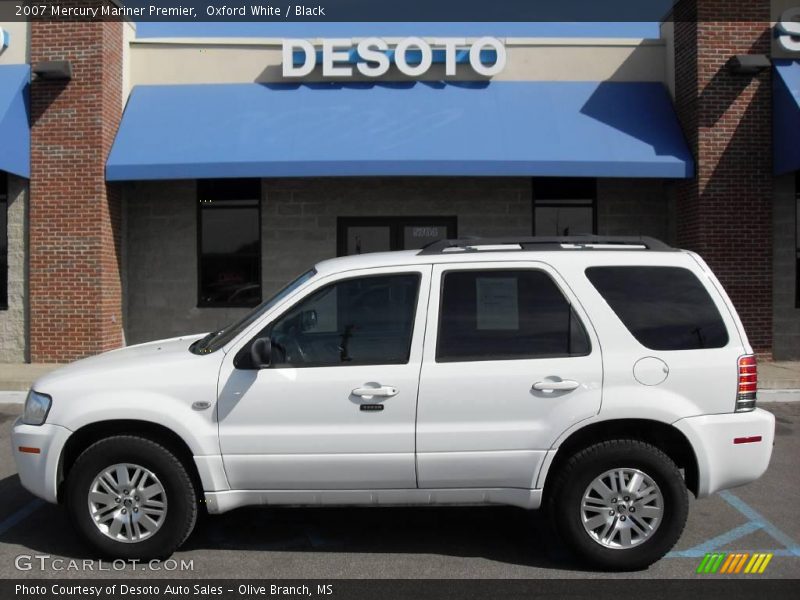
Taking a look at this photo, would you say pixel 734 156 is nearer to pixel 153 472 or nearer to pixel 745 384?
pixel 745 384

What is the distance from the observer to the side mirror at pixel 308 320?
14.8 ft

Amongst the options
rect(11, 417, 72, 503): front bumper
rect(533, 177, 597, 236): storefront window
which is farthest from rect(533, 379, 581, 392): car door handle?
rect(533, 177, 597, 236): storefront window

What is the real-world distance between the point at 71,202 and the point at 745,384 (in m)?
10.7

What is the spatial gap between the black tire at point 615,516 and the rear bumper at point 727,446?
189 millimetres

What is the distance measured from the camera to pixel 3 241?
12.4 meters

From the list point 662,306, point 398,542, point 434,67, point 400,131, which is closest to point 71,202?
point 400,131

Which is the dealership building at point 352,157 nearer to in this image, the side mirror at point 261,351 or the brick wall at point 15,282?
the brick wall at point 15,282

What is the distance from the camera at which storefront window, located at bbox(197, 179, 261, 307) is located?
12.9 m

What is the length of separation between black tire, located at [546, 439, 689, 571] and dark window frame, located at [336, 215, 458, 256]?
8796mm

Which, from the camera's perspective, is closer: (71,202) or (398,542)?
(398,542)

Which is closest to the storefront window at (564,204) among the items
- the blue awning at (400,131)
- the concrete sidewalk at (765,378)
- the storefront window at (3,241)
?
the blue awning at (400,131)

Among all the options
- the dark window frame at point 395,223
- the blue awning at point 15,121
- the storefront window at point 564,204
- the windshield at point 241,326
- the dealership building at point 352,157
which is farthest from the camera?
the storefront window at point 564,204
